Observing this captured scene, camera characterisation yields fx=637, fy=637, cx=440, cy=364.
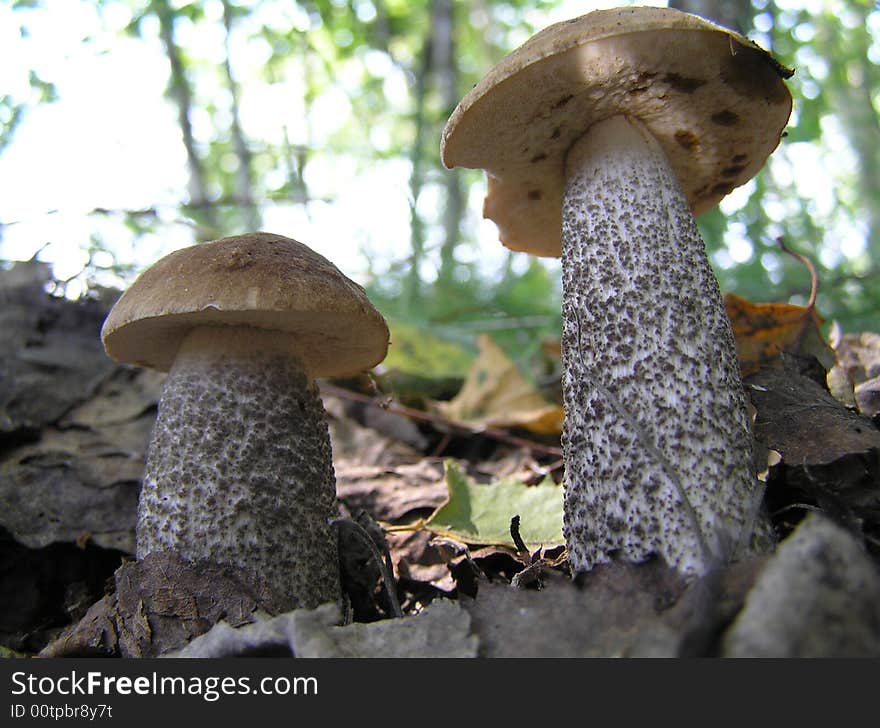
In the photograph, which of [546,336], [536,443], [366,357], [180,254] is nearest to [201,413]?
[180,254]

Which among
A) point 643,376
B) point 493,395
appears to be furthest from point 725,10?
point 643,376

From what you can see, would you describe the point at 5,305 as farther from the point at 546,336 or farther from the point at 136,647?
the point at 546,336

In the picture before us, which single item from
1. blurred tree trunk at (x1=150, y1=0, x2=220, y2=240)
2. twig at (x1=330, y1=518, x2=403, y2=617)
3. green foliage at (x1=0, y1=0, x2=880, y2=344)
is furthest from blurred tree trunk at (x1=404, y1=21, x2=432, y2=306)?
blurred tree trunk at (x1=150, y1=0, x2=220, y2=240)

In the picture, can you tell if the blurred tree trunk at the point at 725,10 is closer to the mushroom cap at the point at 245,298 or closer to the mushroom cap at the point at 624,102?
the mushroom cap at the point at 624,102

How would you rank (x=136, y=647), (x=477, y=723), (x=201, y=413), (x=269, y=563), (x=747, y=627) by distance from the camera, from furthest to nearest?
(x=201, y=413) → (x=269, y=563) → (x=136, y=647) → (x=477, y=723) → (x=747, y=627)

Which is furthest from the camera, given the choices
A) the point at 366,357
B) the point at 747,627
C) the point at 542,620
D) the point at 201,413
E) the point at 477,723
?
the point at 366,357
